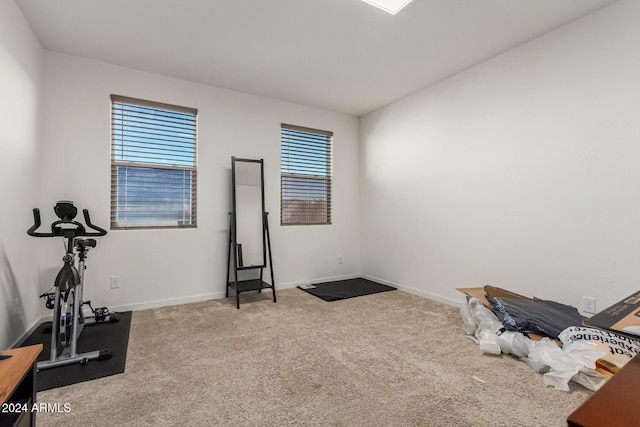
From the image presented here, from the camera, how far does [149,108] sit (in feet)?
11.7

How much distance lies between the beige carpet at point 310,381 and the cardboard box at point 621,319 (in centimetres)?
96

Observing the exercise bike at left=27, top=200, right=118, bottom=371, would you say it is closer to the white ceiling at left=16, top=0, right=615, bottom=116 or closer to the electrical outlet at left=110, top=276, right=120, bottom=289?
the electrical outlet at left=110, top=276, right=120, bottom=289

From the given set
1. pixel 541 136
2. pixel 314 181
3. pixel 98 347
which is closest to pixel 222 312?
pixel 98 347

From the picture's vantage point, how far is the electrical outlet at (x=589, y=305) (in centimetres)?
245

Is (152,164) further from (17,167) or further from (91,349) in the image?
(91,349)

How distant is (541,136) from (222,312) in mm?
3677

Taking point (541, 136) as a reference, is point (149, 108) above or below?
above

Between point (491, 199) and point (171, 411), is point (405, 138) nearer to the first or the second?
point (491, 199)

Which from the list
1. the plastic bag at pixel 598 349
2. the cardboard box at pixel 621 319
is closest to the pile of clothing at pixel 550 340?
the plastic bag at pixel 598 349

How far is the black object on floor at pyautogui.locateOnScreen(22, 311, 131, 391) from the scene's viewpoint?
2.01 meters

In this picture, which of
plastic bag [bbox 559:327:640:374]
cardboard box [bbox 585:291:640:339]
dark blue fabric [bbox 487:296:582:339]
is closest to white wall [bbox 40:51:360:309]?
dark blue fabric [bbox 487:296:582:339]

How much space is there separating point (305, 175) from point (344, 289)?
1.82 meters

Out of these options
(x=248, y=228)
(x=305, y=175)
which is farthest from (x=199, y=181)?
(x=305, y=175)

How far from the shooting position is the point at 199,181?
3781 mm
